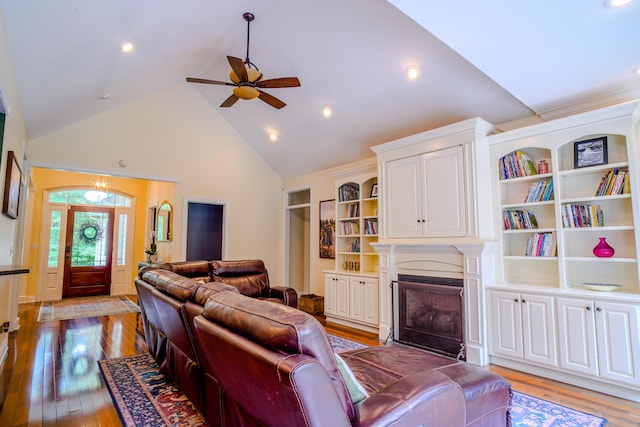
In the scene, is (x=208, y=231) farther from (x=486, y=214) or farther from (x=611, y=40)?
(x=611, y=40)

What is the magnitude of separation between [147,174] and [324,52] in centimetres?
370

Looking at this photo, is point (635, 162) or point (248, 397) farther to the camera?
point (635, 162)

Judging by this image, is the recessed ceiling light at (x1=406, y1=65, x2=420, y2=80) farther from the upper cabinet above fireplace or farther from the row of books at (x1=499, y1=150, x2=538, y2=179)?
the row of books at (x1=499, y1=150, x2=538, y2=179)

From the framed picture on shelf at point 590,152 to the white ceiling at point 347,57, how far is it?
1.26 feet

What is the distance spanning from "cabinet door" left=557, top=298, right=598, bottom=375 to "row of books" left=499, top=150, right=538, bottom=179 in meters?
1.32

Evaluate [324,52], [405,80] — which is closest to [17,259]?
[324,52]

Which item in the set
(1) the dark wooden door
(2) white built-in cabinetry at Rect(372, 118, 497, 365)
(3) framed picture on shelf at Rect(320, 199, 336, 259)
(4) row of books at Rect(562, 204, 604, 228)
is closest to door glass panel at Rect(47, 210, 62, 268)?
(1) the dark wooden door

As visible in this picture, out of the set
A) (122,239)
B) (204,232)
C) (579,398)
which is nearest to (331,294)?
(579,398)

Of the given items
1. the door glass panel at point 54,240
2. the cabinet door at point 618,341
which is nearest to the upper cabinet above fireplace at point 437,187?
the cabinet door at point 618,341

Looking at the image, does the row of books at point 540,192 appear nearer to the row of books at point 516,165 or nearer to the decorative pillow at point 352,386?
the row of books at point 516,165

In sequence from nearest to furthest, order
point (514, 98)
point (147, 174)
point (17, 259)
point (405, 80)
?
point (514, 98), point (405, 80), point (17, 259), point (147, 174)

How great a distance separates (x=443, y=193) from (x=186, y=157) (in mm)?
4658

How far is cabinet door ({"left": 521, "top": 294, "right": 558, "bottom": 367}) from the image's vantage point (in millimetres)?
3082

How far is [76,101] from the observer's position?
4301mm
